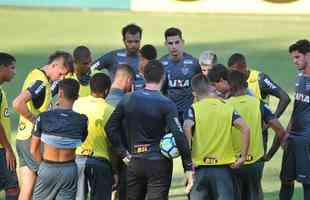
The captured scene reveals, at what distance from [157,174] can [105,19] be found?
1761cm

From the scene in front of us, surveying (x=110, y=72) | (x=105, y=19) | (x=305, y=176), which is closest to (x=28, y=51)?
(x=105, y=19)

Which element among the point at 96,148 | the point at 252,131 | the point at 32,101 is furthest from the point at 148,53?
the point at 252,131

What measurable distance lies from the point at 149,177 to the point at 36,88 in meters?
1.62

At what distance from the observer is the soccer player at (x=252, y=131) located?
916 cm

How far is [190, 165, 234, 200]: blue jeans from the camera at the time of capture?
8750mm

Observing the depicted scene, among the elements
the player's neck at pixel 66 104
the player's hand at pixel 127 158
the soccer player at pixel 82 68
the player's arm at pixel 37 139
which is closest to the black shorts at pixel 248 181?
the player's hand at pixel 127 158

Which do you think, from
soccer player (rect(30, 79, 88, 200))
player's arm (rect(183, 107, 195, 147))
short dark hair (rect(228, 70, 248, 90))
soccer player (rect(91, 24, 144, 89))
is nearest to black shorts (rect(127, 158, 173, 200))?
player's arm (rect(183, 107, 195, 147))

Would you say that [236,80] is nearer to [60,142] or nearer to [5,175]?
[60,142]

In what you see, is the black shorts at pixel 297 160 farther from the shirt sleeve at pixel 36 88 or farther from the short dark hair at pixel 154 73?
the shirt sleeve at pixel 36 88

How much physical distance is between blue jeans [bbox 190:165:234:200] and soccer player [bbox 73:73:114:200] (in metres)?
0.99

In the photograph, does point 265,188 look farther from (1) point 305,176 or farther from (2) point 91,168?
(2) point 91,168

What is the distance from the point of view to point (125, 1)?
26.7 meters

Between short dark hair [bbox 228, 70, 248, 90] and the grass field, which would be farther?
the grass field

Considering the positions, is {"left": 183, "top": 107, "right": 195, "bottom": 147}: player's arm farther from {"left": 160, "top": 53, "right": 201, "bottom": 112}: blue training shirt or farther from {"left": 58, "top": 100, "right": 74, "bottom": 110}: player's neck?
{"left": 160, "top": 53, "right": 201, "bottom": 112}: blue training shirt
